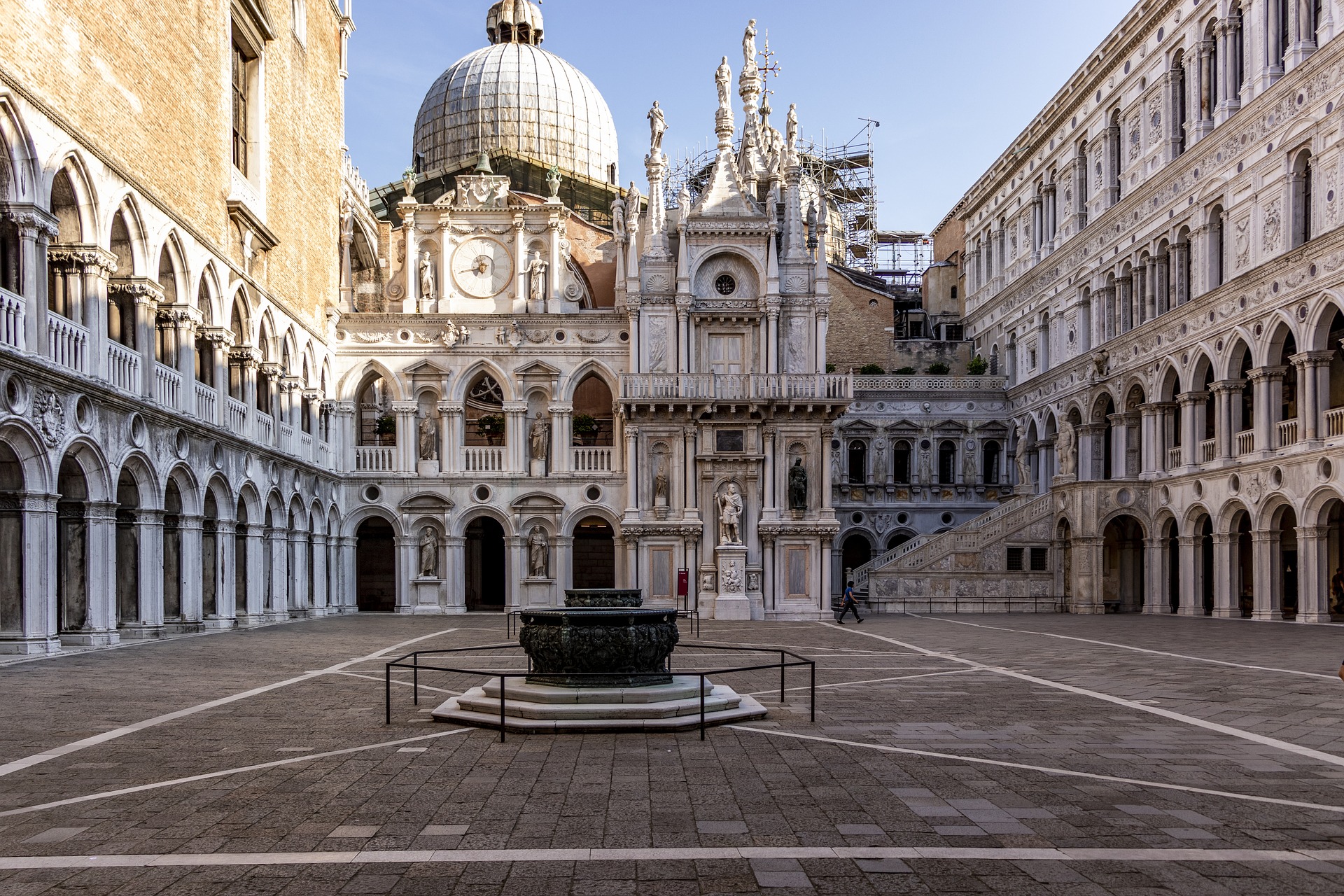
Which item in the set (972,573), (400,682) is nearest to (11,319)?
(400,682)

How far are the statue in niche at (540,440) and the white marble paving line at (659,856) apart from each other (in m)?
31.8

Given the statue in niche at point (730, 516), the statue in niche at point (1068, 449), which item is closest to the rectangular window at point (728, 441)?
the statue in niche at point (730, 516)

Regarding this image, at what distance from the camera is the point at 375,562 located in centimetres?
4500

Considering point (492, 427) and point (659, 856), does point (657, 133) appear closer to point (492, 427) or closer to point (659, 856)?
point (492, 427)

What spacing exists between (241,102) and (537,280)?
11263 millimetres

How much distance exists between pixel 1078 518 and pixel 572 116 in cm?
2904

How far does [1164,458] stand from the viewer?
3894cm

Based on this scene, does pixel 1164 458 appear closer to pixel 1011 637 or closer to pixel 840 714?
pixel 1011 637

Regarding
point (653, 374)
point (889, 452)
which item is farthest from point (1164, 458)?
point (653, 374)

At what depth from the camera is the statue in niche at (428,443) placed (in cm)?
3959

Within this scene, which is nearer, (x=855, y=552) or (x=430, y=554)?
(x=430, y=554)

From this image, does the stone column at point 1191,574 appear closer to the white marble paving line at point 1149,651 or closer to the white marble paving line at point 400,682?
the white marble paving line at point 1149,651

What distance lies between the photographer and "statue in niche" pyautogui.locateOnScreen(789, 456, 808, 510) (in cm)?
3803

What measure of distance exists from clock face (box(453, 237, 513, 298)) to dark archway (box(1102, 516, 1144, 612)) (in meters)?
21.3
